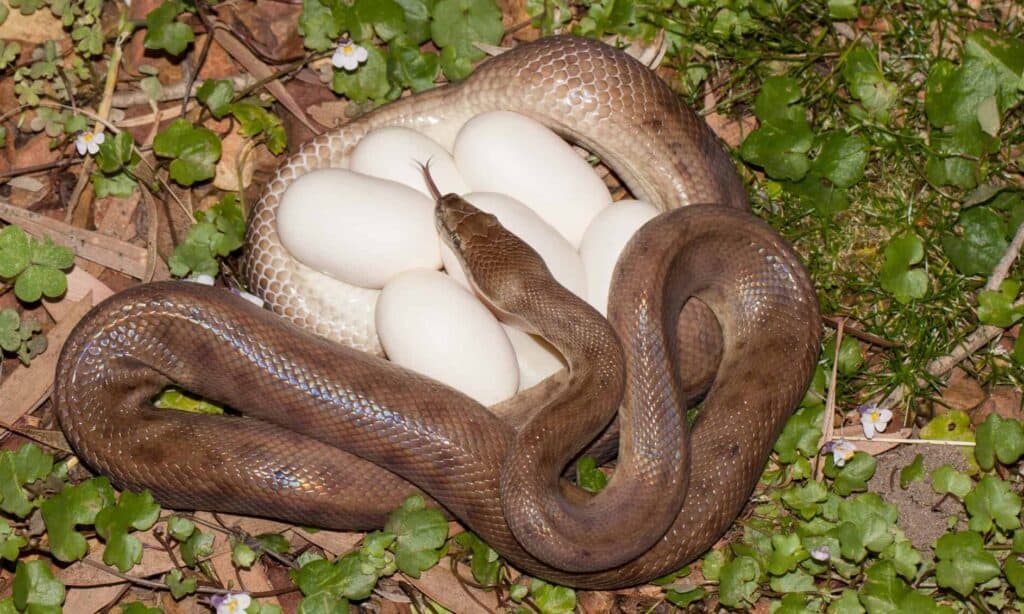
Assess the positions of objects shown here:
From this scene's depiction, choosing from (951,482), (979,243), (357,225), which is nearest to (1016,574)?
(951,482)

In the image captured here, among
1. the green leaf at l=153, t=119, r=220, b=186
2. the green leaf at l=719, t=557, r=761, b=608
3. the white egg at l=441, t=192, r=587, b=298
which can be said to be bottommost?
the green leaf at l=719, t=557, r=761, b=608

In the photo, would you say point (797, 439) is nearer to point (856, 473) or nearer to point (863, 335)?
point (856, 473)

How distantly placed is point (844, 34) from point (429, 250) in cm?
253

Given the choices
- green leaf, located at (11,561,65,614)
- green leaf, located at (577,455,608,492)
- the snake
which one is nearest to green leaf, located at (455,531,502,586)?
the snake

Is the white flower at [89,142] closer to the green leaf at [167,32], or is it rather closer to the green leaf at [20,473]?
the green leaf at [167,32]

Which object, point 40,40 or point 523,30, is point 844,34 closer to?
point 523,30

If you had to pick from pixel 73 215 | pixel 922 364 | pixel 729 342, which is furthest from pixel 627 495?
pixel 73 215

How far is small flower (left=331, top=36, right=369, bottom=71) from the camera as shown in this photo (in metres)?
5.40

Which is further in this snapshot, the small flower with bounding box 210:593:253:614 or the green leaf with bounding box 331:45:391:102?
the green leaf with bounding box 331:45:391:102

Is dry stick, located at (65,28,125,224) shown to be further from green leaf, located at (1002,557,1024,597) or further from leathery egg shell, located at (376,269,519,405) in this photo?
green leaf, located at (1002,557,1024,597)

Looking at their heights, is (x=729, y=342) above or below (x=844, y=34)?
below

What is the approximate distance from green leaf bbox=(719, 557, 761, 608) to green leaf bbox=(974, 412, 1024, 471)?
1146 mm

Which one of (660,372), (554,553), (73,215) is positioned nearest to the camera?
(554,553)

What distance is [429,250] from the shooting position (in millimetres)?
4824
